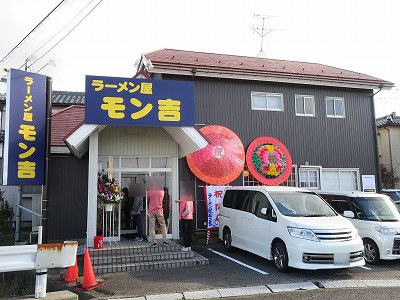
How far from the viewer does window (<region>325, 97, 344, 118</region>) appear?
50.0 feet

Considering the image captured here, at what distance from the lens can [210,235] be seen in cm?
1219

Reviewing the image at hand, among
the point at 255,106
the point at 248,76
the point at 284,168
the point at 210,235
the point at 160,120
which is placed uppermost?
the point at 248,76

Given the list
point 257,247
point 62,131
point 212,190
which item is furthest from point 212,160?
point 62,131

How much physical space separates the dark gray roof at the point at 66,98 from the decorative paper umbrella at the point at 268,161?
419 inches

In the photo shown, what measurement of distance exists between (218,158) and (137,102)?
14.8 feet

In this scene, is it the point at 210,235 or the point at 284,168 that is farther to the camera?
the point at 284,168

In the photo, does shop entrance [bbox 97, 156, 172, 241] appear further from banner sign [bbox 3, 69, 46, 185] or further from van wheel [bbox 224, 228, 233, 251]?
banner sign [bbox 3, 69, 46, 185]

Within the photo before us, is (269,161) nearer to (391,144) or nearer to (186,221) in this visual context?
(186,221)

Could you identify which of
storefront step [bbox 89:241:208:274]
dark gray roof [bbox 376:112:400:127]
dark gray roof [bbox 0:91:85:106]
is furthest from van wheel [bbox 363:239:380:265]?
dark gray roof [bbox 376:112:400:127]

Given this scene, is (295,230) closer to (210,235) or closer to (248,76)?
(210,235)

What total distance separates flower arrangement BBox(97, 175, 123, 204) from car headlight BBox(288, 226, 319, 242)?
189 inches

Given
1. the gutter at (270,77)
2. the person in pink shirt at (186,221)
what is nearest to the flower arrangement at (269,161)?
the gutter at (270,77)

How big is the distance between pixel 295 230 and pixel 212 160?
18.4 feet

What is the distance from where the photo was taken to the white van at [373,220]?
8.54 meters
